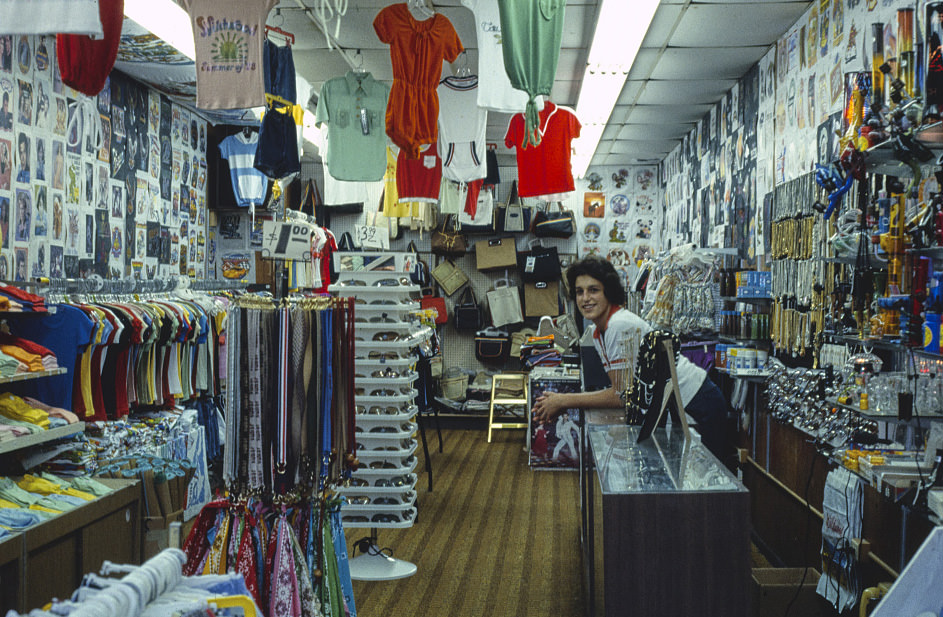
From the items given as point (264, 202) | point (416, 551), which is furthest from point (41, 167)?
point (416, 551)

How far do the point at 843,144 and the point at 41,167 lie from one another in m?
4.80

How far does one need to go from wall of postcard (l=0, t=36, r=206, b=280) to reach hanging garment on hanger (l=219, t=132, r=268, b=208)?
284mm

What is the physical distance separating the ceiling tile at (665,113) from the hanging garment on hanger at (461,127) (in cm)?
184

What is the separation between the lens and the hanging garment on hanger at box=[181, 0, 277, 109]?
4203mm

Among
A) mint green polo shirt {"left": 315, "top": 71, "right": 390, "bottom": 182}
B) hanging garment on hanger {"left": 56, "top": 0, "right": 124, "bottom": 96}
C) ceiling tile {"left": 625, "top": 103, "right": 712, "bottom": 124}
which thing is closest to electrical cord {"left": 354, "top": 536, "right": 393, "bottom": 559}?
mint green polo shirt {"left": 315, "top": 71, "right": 390, "bottom": 182}

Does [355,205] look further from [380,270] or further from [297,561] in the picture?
[297,561]

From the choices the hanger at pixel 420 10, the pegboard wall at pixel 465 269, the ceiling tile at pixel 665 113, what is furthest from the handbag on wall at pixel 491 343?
the hanger at pixel 420 10

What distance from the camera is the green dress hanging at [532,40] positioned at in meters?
4.23

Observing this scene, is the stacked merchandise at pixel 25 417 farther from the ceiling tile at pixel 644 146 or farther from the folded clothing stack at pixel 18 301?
the ceiling tile at pixel 644 146

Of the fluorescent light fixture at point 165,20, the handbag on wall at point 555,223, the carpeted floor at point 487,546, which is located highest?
the fluorescent light fixture at point 165,20

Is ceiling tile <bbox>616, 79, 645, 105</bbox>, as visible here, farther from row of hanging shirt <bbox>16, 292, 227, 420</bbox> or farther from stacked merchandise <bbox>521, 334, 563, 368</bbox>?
row of hanging shirt <bbox>16, 292, 227, 420</bbox>

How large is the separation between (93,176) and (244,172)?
84.5 inches

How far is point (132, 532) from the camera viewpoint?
385cm

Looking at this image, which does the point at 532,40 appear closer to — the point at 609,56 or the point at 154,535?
the point at 609,56
